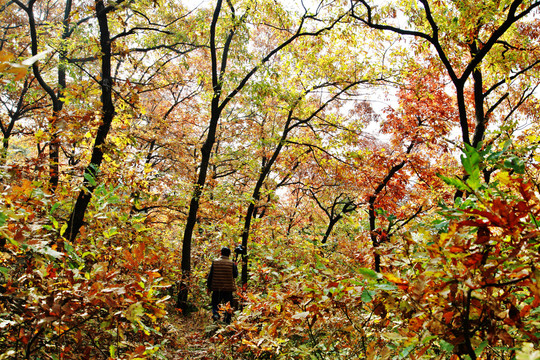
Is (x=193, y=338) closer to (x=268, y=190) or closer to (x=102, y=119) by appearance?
(x=102, y=119)

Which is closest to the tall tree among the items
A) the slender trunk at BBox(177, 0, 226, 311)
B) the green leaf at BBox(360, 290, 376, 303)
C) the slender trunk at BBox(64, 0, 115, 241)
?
the slender trunk at BBox(177, 0, 226, 311)

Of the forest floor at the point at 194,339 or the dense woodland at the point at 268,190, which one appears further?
the forest floor at the point at 194,339

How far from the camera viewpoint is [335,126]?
33.1 feet

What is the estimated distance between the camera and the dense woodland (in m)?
1.39

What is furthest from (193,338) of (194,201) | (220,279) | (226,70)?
(226,70)

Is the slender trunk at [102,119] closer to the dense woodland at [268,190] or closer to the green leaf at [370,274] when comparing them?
the dense woodland at [268,190]

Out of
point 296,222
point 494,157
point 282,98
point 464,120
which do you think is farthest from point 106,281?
point 296,222

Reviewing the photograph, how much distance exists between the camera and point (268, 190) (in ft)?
34.2

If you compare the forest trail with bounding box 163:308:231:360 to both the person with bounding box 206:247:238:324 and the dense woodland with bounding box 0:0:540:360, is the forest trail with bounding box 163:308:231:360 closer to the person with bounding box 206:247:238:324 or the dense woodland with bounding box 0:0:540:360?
the dense woodland with bounding box 0:0:540:360

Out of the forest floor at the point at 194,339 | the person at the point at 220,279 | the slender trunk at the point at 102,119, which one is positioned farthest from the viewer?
the person at the point at 220,279

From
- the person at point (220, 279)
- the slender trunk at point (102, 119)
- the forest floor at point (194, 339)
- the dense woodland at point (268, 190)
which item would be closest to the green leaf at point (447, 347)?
the dense woodland at point (268, 190)

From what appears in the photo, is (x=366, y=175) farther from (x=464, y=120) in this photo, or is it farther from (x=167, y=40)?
(x=167, y=40)

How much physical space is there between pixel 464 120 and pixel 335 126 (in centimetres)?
508

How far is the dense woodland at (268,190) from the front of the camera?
1386 millimetres
